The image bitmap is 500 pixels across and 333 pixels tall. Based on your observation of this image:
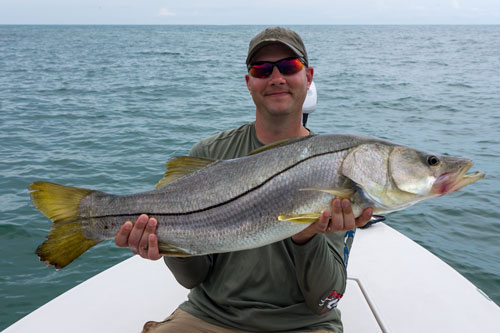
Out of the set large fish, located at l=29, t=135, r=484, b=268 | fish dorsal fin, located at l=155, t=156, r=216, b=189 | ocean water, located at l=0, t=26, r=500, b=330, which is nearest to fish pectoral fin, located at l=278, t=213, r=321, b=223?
large fish, located at l=29, t=135, r=484, b=268

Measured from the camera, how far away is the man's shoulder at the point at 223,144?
129 inches

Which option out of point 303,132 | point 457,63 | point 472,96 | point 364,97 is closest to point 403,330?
point 303,132

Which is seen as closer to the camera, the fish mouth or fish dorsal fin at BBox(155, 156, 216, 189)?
the fish mouth

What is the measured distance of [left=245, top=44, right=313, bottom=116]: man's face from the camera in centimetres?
319

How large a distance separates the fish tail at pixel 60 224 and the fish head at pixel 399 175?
1.56 m

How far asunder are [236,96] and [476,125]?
38.5 ft

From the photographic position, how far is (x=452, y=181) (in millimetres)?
2322

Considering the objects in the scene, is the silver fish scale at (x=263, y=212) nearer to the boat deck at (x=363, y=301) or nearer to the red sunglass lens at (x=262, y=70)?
the red sunglass lens at (x=262, y=70)

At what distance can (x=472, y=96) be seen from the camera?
21375 mm

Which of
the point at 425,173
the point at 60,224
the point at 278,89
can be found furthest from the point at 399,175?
the point at 60,224

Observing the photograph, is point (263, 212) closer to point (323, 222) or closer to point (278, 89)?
point (323, 222)

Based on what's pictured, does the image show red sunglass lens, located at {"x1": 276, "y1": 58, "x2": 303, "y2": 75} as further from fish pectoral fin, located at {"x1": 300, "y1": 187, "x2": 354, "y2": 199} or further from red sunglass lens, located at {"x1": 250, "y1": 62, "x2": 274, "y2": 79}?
fish pectoral fin, located at {"x1": 300, "y1": 187, "x2": 354, "y2": 199}

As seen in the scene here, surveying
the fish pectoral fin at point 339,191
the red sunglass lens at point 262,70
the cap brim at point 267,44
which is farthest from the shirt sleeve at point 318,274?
the cap brim at point 267,44

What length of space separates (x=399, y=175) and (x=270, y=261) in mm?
1007
